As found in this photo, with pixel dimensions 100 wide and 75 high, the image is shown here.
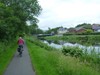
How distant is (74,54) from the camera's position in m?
23.3

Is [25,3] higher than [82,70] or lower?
higher

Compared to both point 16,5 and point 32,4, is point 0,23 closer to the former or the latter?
point 16,5

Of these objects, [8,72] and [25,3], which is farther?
[25,3]

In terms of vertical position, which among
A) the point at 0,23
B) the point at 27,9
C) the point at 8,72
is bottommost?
the point at 8,72

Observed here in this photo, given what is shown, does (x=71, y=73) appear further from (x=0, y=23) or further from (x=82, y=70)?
(x=0, y=23)

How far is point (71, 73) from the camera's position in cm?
1330

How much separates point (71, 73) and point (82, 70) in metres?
0.61

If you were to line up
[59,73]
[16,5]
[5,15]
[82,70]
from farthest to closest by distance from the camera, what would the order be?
[16,5], [5,15], [59,73], [82,70]

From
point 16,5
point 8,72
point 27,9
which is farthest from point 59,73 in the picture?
point 27,9

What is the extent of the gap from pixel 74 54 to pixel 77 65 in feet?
31.0

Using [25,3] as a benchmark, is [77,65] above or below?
below

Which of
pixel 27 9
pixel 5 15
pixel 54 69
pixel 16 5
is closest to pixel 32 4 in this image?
pixel 27 9

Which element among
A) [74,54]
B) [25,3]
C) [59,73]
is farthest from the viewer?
[25,3]

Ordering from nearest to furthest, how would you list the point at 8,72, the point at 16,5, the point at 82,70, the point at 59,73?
the point at 82,70
the point at 59,73
the point at 8,72
the point at 16,5
